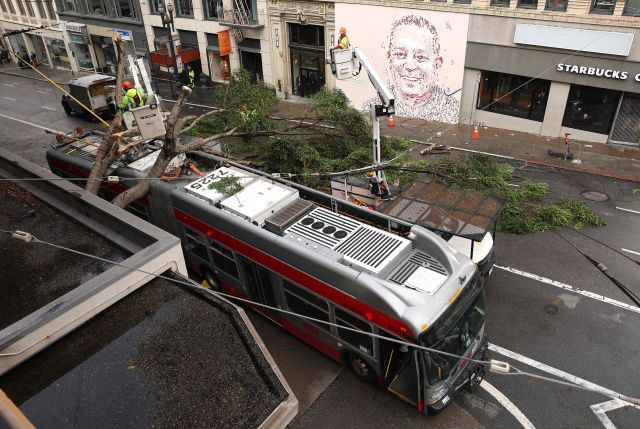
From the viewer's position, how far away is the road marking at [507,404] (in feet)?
29.6

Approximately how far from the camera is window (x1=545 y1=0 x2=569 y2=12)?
19.4 meters

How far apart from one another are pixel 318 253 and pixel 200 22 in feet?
92.6

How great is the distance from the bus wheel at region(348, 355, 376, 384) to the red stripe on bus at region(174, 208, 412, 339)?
146 cm

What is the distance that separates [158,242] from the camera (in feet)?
26.0

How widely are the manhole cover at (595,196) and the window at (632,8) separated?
7.38 meters

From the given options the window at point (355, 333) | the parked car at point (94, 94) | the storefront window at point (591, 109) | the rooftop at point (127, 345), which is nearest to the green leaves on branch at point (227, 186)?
the rooftop at point (127, 345)

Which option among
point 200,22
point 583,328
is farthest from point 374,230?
point 200,22

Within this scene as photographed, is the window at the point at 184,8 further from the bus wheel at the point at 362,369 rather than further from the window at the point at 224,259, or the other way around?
the bus wheel at the point at 362,369

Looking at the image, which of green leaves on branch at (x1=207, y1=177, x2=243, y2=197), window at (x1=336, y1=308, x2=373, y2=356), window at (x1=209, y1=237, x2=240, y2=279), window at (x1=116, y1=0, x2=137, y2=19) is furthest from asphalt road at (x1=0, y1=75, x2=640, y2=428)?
window at (x1=116, y1=0, x2=137, y2=19)

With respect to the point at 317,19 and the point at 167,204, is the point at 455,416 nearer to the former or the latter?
the point at 167,204

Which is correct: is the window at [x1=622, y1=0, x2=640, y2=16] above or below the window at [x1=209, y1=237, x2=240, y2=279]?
above

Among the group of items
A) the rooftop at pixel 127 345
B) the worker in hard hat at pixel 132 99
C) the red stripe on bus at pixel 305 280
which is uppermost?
the worker in hard hat at pixel 132 99

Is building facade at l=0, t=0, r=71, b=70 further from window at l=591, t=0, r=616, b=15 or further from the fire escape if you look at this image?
window at l=591, t=0, r=616, b=15

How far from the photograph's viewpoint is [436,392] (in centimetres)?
853
